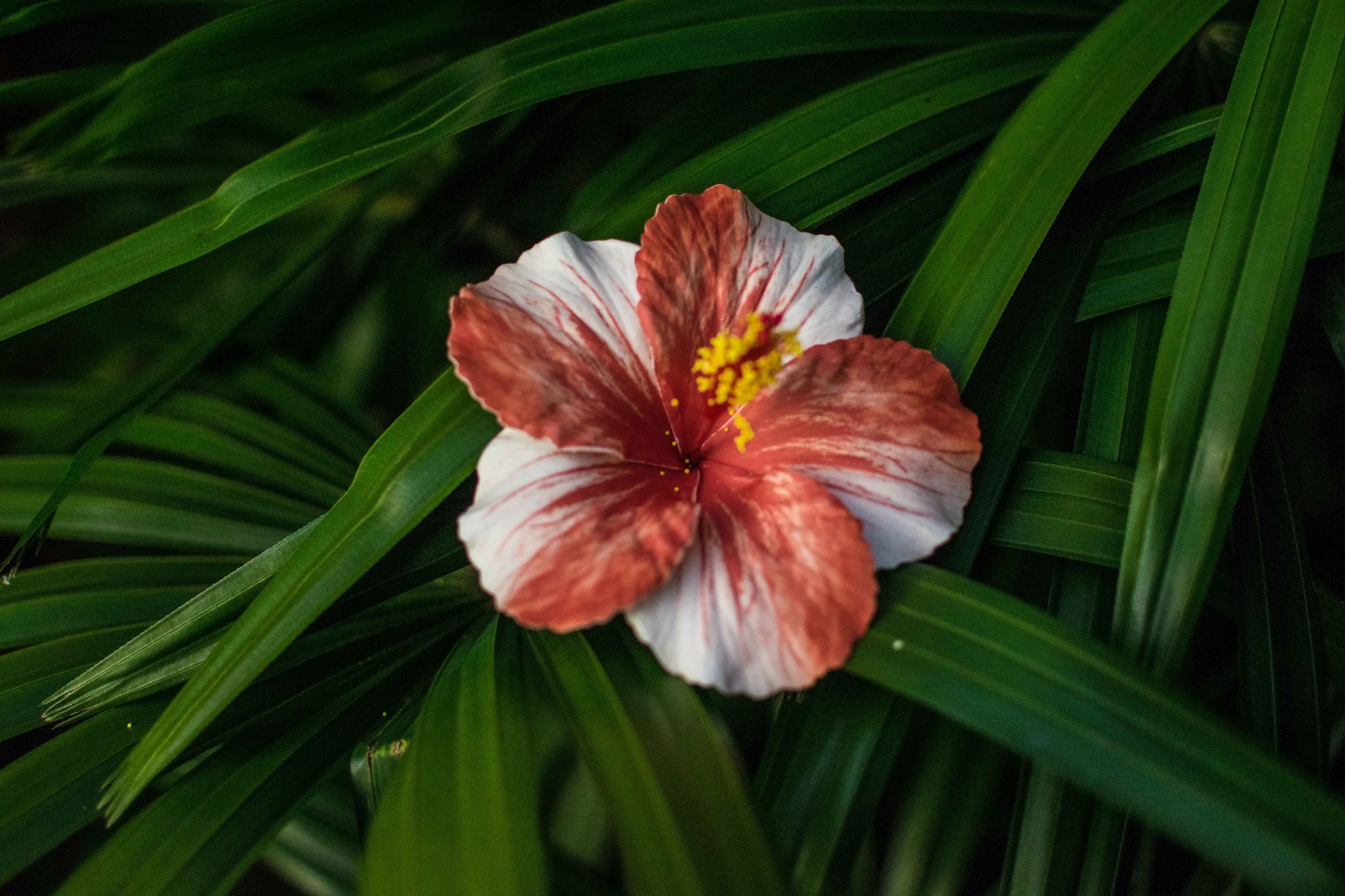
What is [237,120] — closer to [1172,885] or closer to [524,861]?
[524,861]

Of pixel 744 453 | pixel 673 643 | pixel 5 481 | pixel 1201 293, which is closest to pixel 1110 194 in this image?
pixel 1201 293

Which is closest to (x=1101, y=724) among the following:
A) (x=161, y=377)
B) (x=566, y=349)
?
(x=566, y=349)

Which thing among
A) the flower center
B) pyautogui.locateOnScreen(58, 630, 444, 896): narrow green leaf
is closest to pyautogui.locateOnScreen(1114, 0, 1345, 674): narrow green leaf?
the flower center

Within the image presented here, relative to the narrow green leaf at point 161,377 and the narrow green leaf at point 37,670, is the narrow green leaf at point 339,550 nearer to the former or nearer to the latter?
the narrow green leaf at point 37,670

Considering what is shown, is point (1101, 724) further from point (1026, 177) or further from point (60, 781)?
point (60, 781)

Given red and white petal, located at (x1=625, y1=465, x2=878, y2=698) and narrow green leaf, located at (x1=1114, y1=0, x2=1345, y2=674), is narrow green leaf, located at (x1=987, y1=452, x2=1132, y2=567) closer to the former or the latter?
narrow green leaf, located at (x1=1114, y1=0, x2=1345, y2=674)

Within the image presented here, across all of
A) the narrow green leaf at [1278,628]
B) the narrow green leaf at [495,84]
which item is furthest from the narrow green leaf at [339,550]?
the narrow green leaf at [1278,628]
